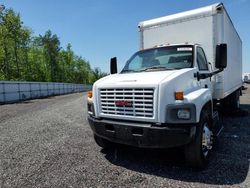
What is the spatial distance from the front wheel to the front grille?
2.96 feet

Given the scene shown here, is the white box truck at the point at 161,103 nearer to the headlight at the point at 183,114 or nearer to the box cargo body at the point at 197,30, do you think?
the headlight at the point at 183,114

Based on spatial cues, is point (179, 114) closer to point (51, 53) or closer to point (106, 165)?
point (106, 165)

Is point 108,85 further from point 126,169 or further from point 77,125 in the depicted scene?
point 77,125

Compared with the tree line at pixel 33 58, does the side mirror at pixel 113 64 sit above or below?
below

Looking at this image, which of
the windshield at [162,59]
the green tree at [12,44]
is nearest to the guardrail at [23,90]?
the green tree at [12,44]

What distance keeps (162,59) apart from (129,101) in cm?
168

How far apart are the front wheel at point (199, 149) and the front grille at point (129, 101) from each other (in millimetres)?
901

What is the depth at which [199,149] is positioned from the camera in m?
4.39

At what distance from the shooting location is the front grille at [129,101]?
4.21 m

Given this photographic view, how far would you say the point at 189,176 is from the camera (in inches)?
169

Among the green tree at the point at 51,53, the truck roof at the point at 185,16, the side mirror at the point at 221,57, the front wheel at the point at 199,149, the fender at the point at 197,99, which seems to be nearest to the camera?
the fender at the point at 197,99

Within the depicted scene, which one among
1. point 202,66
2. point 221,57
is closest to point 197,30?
point 202,66

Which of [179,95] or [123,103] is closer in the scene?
[179,95]

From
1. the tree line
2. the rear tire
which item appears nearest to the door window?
the rear tire
